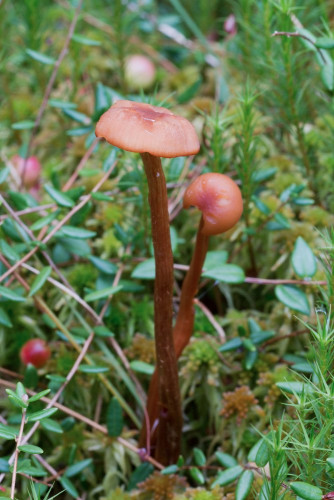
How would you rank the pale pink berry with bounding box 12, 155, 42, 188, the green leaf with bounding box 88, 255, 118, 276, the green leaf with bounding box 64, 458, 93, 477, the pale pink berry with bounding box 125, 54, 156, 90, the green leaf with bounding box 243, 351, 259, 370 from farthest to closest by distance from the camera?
1. the pale pink berry with bounding box 125, 54, 156, 90
2. the pale pink berry with bounding box 12, 155, 42, 188
3. the green leaf with bounding box 88, 255, 118, 276
4. the green leaf with bounding box 243, 351, 259, 370
5. the green leaf with bounding box 64, 458, 93, 477

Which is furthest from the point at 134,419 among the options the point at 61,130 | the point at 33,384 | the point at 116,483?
the point at 61,130

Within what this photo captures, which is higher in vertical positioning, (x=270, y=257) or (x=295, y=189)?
(x=295, y=189)

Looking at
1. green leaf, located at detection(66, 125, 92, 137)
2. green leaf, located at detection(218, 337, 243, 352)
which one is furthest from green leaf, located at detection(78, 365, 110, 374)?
green leaf, located at detection(66, 125, 92, 137)

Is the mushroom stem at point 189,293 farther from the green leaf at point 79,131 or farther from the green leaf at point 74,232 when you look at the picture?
the green leaf at point 79,131

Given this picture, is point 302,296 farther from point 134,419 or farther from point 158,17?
point 158,17

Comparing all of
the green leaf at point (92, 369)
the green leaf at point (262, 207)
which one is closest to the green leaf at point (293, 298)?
the green leaf at point (262, 207)

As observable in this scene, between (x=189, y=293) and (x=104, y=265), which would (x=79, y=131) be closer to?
(x=104, y=265)

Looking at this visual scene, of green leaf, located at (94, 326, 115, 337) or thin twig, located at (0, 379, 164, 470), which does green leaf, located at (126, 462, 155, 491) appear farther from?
green leaf, located at (94, 326, 115, 337)
